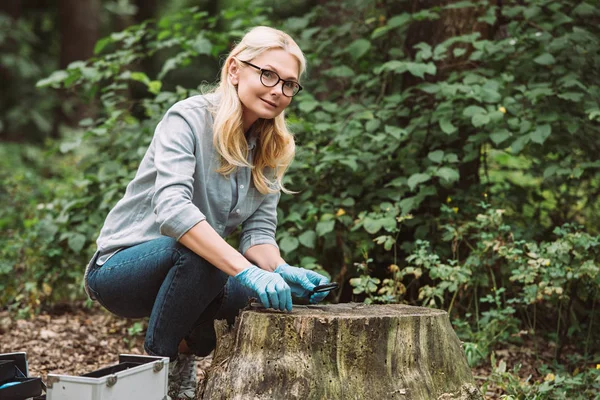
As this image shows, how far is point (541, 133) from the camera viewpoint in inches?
136

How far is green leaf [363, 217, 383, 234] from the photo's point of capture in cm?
347

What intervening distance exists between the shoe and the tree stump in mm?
441

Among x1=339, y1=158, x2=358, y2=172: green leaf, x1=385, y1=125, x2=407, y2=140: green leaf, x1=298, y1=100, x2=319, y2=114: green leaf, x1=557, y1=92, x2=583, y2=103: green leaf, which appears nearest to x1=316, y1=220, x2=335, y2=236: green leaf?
x1=339, y1=158, x2=358, y2=172: green leaf

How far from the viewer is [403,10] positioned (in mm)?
4340

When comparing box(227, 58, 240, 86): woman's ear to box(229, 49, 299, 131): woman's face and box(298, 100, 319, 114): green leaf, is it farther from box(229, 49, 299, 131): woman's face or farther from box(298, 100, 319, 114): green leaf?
box(298, 100, 319, 114): green leaf

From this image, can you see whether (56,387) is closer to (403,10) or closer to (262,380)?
(262,380)

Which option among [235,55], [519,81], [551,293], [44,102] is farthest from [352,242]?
[44,102]

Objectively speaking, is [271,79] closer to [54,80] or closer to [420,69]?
[420,69]

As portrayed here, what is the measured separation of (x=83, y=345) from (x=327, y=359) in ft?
6.84

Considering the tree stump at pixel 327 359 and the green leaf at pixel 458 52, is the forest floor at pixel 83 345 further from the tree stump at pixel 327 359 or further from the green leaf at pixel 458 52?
the green leaf at pixel 458 52

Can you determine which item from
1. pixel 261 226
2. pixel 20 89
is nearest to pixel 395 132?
pixel 261 226

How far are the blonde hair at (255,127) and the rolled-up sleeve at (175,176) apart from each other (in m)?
0.12

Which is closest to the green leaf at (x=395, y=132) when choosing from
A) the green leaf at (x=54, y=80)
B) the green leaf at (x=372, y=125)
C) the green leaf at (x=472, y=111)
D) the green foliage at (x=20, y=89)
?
the green leaf at (x=372, y=125)

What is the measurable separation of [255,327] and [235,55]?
99cm
